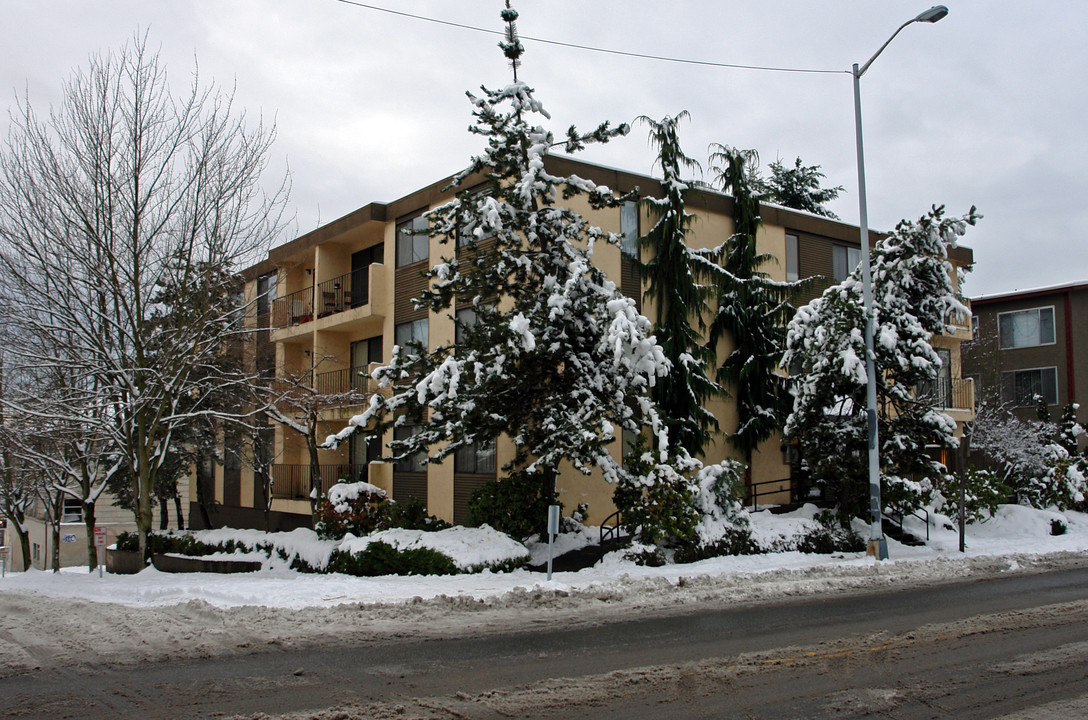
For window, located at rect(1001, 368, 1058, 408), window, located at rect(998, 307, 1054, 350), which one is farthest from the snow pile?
window, located at rect(998, 307, 1054, 350)

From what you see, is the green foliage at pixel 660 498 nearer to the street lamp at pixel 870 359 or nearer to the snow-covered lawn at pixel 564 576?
the snow-covered lawn at pixel 564 576

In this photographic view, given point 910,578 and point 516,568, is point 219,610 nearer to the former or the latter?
point 516,568

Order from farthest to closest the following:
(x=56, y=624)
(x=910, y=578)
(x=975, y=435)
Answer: (x=975, y=435)
(x=910, y=578)
(x=56, y=624)

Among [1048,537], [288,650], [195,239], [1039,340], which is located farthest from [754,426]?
[1039,340]

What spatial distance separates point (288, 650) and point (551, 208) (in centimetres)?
1013

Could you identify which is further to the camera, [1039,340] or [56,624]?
[1039,340]

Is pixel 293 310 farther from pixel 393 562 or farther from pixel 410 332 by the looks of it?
pixel 393 562

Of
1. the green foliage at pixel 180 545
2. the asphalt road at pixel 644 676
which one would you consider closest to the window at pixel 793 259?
the asphalt road at pixel 644 676

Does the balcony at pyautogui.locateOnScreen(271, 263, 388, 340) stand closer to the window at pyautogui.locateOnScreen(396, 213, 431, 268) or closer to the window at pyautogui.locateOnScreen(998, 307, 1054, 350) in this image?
the window at pyautogui.locateOnScreen(396, 213, 431, 268)

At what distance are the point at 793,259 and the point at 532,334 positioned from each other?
13468mm

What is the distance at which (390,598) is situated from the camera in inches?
478

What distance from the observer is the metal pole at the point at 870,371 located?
17250 millimetres

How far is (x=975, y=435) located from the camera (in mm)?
30844

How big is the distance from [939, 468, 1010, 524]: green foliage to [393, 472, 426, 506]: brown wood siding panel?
516 inches
